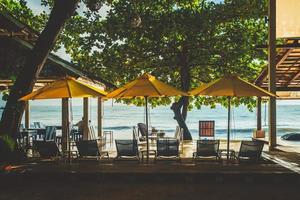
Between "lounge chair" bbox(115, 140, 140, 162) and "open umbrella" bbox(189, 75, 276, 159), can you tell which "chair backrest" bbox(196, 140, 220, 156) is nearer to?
"open umbrella" bbox(189, 75, 276, 159)

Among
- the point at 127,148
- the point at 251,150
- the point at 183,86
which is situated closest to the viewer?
the point at 251,150

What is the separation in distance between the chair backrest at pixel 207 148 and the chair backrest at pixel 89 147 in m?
2.91

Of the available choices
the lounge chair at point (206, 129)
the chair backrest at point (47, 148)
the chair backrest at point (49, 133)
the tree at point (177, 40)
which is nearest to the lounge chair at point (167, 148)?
the chair backrest at point (47, 148)

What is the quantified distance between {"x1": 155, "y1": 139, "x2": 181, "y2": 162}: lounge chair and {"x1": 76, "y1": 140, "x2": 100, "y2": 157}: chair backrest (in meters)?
1.75

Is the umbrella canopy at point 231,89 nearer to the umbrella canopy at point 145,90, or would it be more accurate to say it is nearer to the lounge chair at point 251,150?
the umbrella canopy at point 145,90

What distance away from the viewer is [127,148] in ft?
38.9

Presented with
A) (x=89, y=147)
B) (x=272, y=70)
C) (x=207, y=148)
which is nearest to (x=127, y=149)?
(x=89, y=147)

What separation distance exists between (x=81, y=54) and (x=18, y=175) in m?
16.8

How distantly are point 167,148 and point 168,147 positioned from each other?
0.05m

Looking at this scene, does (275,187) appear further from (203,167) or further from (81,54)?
(81,54)

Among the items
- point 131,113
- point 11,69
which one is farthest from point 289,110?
point 11,69

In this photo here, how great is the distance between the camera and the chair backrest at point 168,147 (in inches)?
465

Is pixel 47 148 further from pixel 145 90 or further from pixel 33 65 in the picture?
pixel 145 90

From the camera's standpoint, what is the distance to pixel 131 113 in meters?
87.5
